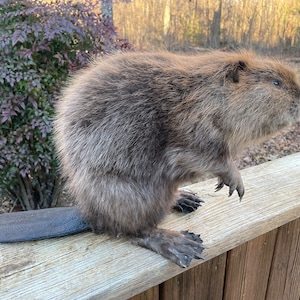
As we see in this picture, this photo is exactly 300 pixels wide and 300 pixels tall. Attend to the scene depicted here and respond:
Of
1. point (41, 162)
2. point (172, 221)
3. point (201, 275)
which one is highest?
point (172, 221)

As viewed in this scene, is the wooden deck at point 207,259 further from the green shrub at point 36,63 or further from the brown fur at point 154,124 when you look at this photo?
the green shrub at point 36,63

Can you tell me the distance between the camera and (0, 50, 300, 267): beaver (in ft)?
3.69

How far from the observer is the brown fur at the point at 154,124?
113cm

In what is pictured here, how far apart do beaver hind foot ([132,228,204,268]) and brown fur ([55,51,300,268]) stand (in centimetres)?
3

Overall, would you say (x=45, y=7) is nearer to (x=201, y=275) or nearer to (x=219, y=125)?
(x=219, y=125)

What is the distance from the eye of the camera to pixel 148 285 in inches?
40.2

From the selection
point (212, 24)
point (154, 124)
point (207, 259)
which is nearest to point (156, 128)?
point (154, 124)

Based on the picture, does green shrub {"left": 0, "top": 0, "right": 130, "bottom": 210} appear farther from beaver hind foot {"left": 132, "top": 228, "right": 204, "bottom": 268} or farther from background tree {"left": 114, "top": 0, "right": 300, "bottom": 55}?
background tree {"left": 114, "top": 0, "right": 300, "bottom": 55}

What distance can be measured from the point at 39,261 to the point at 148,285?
1.01 ft

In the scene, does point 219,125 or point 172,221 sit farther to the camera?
point 172,221

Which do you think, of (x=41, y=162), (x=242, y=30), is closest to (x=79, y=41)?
(x=41, y=162)

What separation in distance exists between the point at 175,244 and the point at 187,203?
0.21 metres

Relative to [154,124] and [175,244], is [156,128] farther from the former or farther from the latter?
[175,244]

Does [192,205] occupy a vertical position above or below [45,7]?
below
